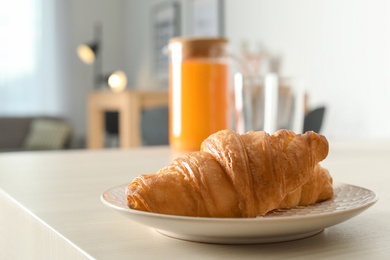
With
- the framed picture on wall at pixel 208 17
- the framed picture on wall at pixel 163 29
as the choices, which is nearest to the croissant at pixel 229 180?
Answer: the framed picture on wall at pixel 208 17

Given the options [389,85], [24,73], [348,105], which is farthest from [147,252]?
[24,73]

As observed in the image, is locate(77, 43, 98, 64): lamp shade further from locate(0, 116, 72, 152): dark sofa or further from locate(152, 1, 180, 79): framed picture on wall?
locate(0, 116, 72, 152): dark sofa

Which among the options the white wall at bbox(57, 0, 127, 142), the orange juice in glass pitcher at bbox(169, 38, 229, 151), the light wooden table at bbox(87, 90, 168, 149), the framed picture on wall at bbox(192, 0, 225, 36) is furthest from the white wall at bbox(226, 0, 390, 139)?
the white wall at bbox(57, 0, 127, 142)

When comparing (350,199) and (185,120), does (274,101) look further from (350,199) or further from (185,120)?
(350,199)

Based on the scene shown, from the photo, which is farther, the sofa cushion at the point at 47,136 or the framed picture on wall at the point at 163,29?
the sofa cushion at the point at 47,136

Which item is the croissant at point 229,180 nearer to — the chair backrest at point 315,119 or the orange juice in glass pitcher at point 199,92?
the orange juice in glass pitcher at point 199,92
